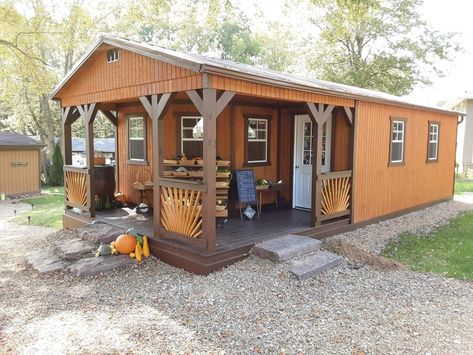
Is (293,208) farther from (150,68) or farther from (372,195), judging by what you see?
(150,68)

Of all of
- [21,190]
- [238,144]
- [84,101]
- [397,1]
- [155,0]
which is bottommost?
[21,190]

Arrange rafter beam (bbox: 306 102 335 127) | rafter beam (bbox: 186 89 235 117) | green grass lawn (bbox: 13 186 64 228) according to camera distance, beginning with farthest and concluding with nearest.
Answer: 1. green grass lawn (bbox: 13 186 64 228)
2. rafter beam (bbox: 306 102 335 127)
3. rafter beam (bbox: 186 89 235 117)

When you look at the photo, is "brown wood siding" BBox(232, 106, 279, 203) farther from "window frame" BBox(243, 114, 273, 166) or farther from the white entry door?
the white entry door

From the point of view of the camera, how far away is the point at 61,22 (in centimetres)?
1432

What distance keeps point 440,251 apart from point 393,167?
2765 millimetres

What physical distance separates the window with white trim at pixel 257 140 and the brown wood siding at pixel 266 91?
1.86 m

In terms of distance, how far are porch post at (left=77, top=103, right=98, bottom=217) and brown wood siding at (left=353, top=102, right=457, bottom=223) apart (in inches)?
200

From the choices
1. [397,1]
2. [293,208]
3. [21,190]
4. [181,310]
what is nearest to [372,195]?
[293,208]

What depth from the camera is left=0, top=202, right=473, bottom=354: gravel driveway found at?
3578mm

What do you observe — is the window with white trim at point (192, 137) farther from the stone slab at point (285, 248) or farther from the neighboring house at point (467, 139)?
the neighboring house at point (467, 139)

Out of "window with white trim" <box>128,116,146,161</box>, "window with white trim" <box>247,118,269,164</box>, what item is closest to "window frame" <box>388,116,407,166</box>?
"window with white trim" <box>247,118,269,164</box>

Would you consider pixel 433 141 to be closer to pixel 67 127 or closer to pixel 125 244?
pixel 125 244

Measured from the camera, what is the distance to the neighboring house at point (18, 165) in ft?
50.3

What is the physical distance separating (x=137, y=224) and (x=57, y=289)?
2.10m
